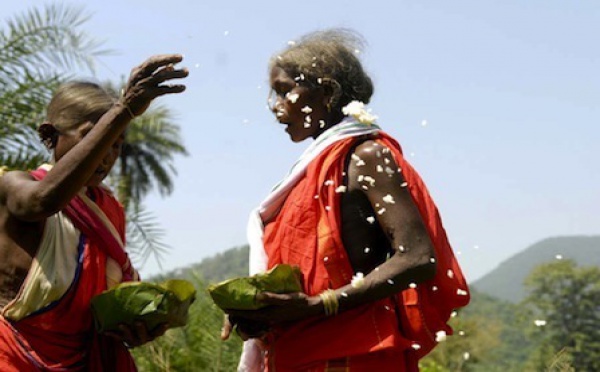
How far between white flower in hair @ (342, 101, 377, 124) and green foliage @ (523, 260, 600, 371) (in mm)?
70548

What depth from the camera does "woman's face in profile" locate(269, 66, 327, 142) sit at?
334 cm

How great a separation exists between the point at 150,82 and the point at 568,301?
265 ft

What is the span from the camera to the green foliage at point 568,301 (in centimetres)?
7269

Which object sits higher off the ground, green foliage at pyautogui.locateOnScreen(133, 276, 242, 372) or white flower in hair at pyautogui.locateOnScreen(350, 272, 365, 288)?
white flower in hair at pyautogui.locateOnScreen(350, 272, 365, 288)

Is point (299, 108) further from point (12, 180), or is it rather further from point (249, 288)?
point (12, 180)

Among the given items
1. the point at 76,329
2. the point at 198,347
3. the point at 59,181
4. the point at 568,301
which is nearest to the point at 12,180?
the point at 59,181

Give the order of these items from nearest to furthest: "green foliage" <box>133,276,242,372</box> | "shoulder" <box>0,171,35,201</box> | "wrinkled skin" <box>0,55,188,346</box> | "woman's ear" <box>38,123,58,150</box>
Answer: "wrinkled skin" <box>0,55,188,346</box>
"shoulder" <box>0,171,35,201</box>
"woman's ear" <box>38,123,58,150</box>
"green foliage" <box>133,276,242,372</box>

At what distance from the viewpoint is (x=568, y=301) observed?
260 ft

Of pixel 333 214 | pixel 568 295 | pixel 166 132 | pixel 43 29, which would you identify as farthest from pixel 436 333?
pixel 568 295

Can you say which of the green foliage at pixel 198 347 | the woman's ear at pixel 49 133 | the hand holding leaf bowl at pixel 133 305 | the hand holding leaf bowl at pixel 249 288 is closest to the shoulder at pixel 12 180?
the woman's ear at pixel 49 133

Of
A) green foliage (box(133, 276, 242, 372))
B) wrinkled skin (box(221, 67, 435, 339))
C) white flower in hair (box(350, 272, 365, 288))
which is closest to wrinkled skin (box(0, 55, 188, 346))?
wrinkled skin (box(221, 67, 435, 339))

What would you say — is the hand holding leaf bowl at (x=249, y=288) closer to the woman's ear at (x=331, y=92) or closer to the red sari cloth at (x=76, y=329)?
the red sari cloth at (x=76, y=329)

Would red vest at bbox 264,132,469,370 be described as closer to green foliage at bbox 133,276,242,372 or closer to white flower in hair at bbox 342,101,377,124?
white flower in hair at bbox 342,101,377,124

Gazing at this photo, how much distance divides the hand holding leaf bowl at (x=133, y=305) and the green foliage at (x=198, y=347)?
325 cm
